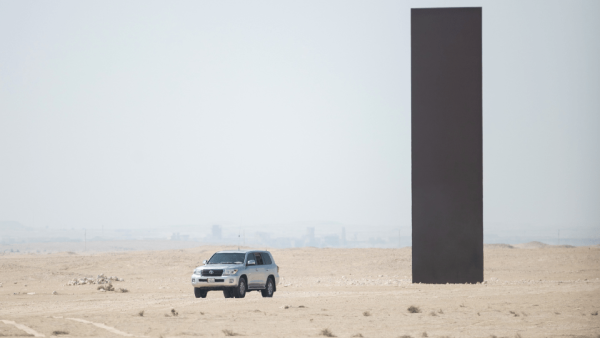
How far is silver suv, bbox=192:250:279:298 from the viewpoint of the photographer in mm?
23828

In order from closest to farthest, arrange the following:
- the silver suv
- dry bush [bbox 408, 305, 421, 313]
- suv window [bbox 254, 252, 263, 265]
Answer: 1. dry bush [bbox 408, 305, 421, 313]
2. the silver suv
3. suv window [bbox 254, 252, 263, 265]

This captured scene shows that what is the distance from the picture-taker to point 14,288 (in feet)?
116

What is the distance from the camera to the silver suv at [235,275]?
78.2 feet

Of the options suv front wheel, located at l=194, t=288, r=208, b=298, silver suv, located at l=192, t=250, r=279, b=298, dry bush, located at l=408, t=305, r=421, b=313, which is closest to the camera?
dry bush, located at l=408, t=305, r=421, b=313

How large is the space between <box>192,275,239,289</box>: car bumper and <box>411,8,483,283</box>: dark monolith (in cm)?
870

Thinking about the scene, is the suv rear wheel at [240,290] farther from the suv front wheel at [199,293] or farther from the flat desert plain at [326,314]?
the suv front wheel at [199,293]

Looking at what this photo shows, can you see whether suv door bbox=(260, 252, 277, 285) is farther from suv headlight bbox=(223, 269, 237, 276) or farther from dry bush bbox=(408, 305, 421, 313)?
dry bush bbox=(408, 305, 421, 313)

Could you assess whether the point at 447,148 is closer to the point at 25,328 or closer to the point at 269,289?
the point at 269,289

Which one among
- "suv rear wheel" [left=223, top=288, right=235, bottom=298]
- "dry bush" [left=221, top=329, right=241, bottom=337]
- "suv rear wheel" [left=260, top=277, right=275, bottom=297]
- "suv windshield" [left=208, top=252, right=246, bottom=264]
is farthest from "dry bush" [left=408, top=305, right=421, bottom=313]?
"suv rear wheel" [left=260, top=277, right=275, bottom=297]

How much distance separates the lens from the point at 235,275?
23797 mm

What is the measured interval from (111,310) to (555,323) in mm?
12290

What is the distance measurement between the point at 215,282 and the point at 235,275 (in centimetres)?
74

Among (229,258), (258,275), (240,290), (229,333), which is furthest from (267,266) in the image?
(229,333)

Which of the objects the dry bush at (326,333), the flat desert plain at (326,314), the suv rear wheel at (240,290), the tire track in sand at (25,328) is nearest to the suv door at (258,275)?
the suv rear wheel at (240,290)
